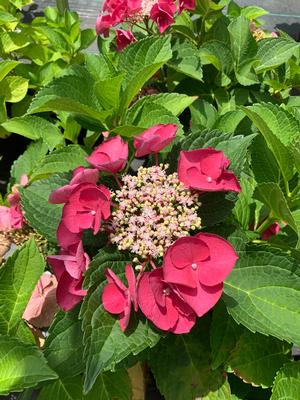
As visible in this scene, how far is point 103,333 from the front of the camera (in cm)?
63

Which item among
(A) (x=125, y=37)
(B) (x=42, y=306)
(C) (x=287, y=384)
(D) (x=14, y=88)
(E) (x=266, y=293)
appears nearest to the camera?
(E) (x=266, y=293)

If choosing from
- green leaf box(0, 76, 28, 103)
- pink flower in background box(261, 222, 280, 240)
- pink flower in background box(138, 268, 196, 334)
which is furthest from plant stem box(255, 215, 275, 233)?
green leaf box(0, 76, 28, 103)

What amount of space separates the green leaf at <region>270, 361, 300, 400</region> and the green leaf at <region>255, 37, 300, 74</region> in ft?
2.45

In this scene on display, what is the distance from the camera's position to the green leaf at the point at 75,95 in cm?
88

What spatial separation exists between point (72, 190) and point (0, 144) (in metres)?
1.20

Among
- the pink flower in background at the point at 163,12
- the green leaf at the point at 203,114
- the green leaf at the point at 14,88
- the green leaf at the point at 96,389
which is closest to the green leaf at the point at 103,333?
the green leaf at the point at 96,389

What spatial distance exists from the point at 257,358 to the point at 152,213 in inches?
18.6

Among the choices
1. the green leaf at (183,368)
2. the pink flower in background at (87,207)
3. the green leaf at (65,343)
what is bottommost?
the green leaf at (183,368)

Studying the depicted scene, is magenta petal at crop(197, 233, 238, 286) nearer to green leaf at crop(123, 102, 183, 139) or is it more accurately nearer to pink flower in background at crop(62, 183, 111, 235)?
pink flower in background at crop(62, 183, 111, 235)

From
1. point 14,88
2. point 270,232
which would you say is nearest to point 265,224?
point 270,232

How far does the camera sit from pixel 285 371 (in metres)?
0.83

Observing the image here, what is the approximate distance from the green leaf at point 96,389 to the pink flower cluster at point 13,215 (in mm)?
335

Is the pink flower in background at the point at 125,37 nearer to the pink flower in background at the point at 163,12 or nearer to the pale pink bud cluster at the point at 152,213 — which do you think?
the pink flower in background at the point at 163,12

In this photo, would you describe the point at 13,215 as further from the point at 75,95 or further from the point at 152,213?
the point at 152,213
